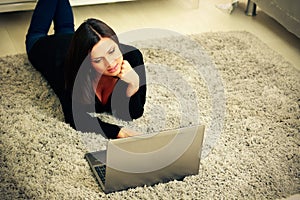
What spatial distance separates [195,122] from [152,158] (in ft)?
1.36

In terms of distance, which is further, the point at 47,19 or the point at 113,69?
the point at 47,19

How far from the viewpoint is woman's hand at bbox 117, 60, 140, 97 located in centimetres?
186

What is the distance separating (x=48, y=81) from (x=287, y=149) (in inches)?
37.8

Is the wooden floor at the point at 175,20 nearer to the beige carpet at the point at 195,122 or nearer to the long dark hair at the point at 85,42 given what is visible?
the beige carpet at the point at 195,122

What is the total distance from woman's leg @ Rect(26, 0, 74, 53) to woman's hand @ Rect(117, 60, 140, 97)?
602mm

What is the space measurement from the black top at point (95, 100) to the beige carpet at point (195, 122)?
0.04 metres

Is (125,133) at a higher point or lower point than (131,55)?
lower

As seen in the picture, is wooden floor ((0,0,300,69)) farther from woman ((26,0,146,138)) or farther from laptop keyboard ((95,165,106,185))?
laptop keyboard ((95,165,106,185))

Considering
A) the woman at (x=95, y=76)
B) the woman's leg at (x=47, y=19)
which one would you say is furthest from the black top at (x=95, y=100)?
the woman's leg at (x=47, y=19)

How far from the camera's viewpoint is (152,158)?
166 centimetres

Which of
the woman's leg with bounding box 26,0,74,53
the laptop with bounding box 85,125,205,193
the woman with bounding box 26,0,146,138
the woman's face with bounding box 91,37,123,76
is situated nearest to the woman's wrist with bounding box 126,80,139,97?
the woman with bounding box 26,0,146,138

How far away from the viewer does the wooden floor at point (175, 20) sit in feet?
8.68

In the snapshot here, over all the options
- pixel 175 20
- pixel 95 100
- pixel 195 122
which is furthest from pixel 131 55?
pixel 175 20

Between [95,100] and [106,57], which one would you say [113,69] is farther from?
[95,100]
